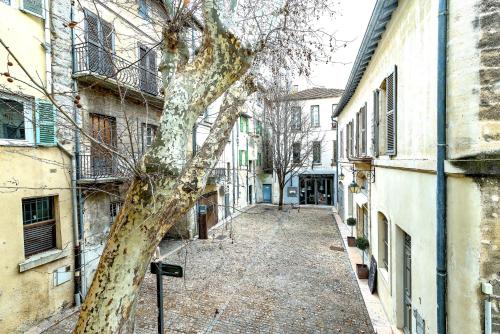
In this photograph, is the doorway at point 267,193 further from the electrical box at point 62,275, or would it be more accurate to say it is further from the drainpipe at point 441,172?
the drainpipe at point 441,172

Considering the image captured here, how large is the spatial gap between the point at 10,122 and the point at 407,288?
9.63m

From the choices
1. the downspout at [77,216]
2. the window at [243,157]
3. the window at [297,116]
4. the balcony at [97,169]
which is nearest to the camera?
the downspout at [77,216]

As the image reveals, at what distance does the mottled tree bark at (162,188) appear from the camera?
9.63 ft

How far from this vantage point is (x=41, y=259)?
6852 millimetres

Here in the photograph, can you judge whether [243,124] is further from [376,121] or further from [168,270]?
[168,270]

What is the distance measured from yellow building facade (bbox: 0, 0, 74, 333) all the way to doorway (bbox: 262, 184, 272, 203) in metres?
20.4

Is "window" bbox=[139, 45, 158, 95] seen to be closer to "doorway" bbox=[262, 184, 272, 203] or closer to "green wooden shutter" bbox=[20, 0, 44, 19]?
"green wooden shutter" bbox=[20, 0, 44, 19]

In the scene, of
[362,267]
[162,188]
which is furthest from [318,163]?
[162,188]

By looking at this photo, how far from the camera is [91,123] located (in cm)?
846

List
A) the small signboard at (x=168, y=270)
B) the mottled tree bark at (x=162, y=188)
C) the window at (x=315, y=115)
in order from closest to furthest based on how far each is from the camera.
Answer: the mottled tree bark at (x=162, y=188)
the small signboard at (x=168, y=270)
the window at (x=315, y=115)

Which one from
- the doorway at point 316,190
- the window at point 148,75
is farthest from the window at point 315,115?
the window at point 148,75

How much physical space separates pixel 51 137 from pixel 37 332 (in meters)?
4.73

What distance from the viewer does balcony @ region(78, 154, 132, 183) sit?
7.84 m

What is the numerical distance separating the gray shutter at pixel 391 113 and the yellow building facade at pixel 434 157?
2cm
